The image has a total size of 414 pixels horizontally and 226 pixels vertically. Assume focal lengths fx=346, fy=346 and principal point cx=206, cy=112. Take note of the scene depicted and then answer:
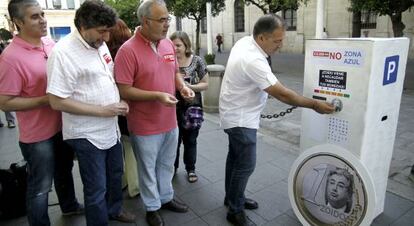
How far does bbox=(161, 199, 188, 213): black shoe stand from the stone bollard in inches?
139

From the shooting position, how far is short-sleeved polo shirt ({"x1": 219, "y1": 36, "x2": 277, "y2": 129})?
8.18ft

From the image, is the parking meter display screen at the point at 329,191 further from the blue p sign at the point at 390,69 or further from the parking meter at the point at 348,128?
the blue p sign at the point at 390,69

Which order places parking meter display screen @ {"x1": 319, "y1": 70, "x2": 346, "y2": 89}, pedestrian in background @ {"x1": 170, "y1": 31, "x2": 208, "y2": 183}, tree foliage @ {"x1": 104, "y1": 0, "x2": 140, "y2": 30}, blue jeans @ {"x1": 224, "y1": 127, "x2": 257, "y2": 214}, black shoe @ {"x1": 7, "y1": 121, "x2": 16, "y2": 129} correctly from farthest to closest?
1. tree foliage @ {"x1": 104, "y1": 0, "x2": 140, "y2": 30}
2. black shoe @ {"x1": 7, "y1": 121, "x2": 16, "y2": 129}
3. pedestrian in background @ {"x1": 170, "y1": 31, "x2": 208, "y2": 183}
4. blue jeans @ {"x1": 224, "y1": 127, "x2": 257, "y2": 214}
5. parking meter display screen @ {"x1": 319, "y1": 70, "x2": 346, "y2": 89}

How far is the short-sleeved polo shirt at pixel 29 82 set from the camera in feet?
7.52

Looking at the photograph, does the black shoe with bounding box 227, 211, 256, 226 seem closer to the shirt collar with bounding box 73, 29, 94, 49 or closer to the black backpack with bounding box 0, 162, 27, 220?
the shirt collar with bounding box 73, 29, 94, 49

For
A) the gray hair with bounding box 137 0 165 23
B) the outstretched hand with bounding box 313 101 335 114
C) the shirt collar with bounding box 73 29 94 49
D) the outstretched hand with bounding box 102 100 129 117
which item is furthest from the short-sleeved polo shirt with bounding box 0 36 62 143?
the outstretched hand with bounding box 313 101 335 114

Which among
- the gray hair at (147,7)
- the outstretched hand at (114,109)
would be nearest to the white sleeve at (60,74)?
the outstretched hand at (114,109)

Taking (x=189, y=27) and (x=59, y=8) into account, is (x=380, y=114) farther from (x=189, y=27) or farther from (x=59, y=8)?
(x=59, y=8)

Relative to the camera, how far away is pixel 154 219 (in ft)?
9.94

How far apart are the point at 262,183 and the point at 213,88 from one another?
3126 millimetres

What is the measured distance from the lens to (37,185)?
2.59 metres

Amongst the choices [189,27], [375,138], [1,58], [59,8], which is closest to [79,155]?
[1,58]

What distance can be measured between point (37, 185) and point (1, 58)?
0.95 metres

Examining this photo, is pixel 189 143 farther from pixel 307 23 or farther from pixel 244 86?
pixel 307 23
